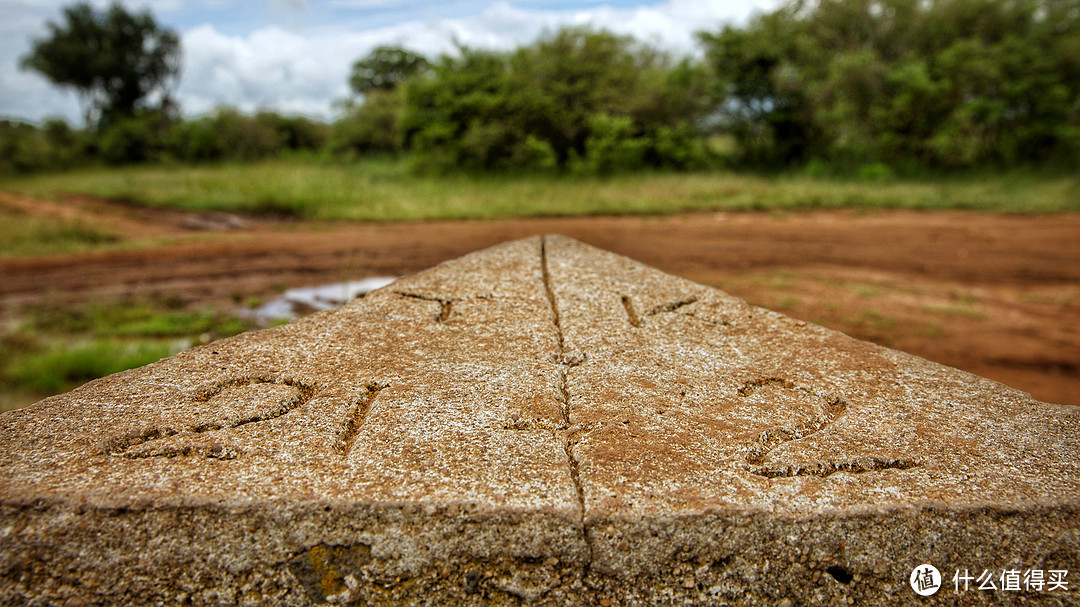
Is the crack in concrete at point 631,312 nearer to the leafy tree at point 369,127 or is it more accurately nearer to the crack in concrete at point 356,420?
the crack in concrete at point 356,420

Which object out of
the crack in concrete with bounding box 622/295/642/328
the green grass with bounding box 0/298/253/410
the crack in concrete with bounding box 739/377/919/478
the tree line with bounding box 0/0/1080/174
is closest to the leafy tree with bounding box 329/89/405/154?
the tree line with bounding box 0/0/1080/174

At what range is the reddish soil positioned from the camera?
4.73 meters

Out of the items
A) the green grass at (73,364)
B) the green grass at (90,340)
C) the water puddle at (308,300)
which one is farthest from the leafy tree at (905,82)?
the green grass at (73,364)

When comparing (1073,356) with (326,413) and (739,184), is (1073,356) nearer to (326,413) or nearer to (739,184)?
(326,413)

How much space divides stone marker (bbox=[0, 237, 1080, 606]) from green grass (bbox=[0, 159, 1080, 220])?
7678 millimetres

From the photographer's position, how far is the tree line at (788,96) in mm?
12117

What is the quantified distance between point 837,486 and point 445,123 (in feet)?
41.1

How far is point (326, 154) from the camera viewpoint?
61.4 feet

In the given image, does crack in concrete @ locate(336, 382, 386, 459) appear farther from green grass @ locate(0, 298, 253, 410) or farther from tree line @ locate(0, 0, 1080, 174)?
tree line @ locate(0, 0, 1080, 174)

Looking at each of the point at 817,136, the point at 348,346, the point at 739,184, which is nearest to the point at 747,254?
the point at 739,184

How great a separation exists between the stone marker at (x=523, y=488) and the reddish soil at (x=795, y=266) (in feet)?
8.80

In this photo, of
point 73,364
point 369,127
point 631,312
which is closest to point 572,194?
point 73,364

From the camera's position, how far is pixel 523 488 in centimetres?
153

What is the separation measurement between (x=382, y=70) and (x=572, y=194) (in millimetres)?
16432
